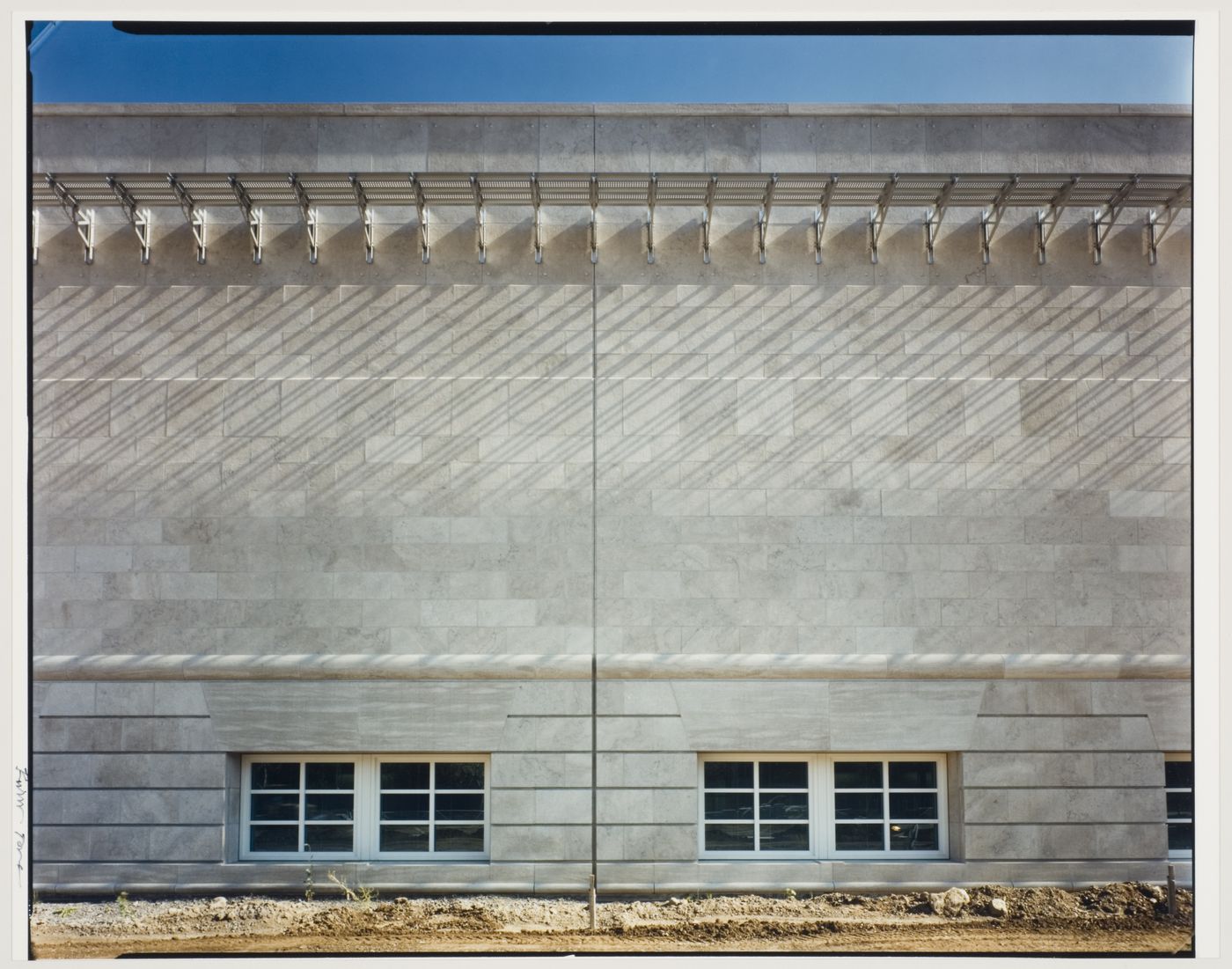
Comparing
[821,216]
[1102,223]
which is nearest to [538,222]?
[821,216]

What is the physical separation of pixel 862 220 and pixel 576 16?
144 inches

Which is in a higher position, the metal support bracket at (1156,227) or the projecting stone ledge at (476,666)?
the metal support bracket at (1156,227)

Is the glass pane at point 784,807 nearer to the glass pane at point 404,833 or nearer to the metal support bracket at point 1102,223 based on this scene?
the glass pane at point 404,833

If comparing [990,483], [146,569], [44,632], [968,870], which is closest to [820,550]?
[990,483]

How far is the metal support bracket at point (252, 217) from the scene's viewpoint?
8.65 meters

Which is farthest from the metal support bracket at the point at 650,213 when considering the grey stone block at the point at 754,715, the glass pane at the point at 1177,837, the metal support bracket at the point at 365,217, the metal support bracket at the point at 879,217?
the glass pane at the point at 1177,837

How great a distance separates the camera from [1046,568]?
8.83m

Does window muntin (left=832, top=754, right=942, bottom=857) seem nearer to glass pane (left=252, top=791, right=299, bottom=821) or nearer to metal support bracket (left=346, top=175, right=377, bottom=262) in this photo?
glass pane (left=252, top=791, right=299, bottom=821)

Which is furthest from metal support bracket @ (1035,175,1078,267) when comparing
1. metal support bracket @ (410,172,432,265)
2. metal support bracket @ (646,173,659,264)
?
metal support bracket @ (410,172,432,265)

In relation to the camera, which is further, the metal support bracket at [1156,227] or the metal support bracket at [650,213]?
the metal support bracket at [1156,227]

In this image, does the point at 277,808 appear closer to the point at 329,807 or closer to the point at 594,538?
the point at 329,807

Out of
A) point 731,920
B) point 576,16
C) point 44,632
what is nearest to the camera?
point 576,16

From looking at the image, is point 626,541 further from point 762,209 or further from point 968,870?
point 968,870
